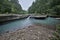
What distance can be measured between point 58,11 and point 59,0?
211 inches

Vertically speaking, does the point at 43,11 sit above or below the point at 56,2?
below

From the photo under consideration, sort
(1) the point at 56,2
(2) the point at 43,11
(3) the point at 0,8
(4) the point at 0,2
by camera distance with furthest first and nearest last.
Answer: (2) the point at 43,11 → (1) the point at 56,2 → (4) the point at 0,2 → (3) the point at 0,8

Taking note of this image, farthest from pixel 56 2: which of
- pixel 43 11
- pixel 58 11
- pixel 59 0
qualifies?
pixel 43 11

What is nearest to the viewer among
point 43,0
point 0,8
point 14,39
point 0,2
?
point 14,39

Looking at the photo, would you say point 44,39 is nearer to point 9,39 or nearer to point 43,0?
point 9,39

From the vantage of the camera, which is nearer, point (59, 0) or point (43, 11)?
point (59, 0)

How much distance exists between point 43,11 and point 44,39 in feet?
189

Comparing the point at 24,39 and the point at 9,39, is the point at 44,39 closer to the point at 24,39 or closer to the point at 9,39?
the point at 24,39

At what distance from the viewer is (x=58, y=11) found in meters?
46.9

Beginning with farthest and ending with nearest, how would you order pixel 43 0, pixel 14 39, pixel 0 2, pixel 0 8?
pixel 43 0 → pixel 0 2 → pixel 0 8 → pixel 14 39

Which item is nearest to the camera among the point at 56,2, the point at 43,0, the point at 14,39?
the point at 14,39

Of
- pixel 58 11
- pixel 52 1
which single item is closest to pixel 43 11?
pixel 52 1

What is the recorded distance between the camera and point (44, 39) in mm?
9977

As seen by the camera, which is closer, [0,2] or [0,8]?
[0,8]
